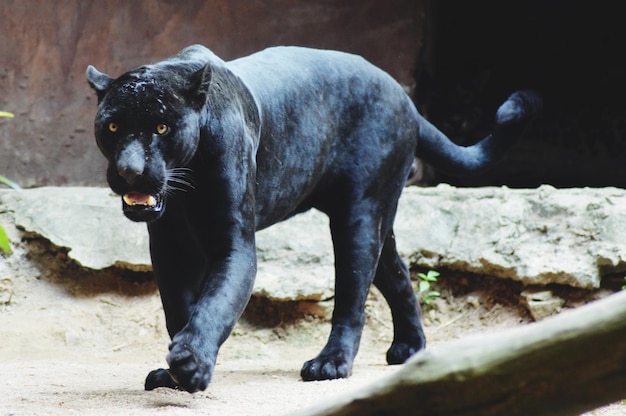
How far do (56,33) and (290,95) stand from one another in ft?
9.11

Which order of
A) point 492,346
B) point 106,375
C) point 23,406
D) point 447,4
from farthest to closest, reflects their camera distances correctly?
point 447,4 → point 106,375 → point 23,406 → point 492,346

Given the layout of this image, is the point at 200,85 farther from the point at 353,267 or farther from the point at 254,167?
the point at 353,267

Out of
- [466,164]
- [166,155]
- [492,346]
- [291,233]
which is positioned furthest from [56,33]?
[492,346]

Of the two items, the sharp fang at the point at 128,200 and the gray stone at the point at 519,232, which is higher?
the sharp fang at the point at 128,200

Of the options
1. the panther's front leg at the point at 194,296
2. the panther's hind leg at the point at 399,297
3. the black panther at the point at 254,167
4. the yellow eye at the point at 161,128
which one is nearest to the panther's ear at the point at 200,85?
the black panther at the point at 254,167

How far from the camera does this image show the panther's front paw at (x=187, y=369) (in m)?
2.87

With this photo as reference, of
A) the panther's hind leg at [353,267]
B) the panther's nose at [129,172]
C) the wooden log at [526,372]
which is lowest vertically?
the panther's hind leg at [353,267]

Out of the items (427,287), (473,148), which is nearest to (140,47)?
(427,287)

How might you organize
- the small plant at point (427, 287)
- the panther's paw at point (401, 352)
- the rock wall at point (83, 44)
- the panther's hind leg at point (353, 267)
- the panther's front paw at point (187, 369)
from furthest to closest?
the rock wall at point (83, 44) → the small plant at point (427, 287) → the panther's paw at point (401, 352) → the panther's hind leg at point (353, 267) → the panther's front paw at point (187, 369)

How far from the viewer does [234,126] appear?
3.33m

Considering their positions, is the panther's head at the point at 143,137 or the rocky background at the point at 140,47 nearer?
the panther's head at the point at 143,137

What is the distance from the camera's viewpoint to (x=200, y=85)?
10.4 ft

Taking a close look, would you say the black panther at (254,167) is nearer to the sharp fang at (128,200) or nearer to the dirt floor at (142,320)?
the sharp fang at (128,200)

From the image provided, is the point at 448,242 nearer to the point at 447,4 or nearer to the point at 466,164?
the point at 466,164
